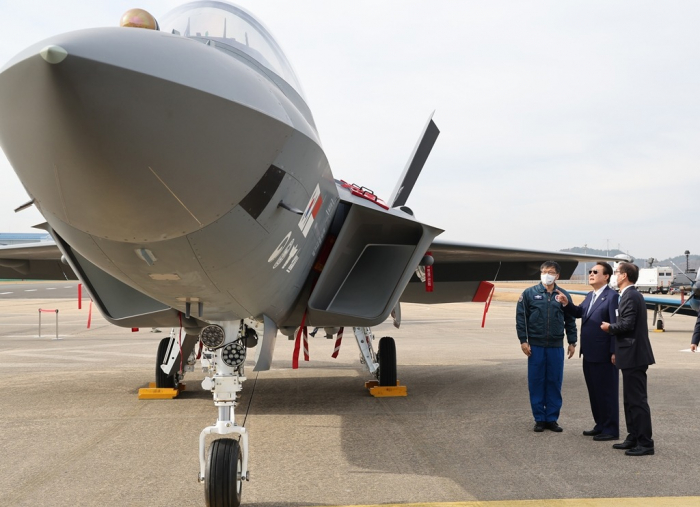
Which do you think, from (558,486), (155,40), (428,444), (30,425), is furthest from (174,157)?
(30,425)

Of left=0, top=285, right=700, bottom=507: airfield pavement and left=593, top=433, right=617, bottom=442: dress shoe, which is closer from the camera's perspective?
left=0, top=285, right=700, bottom=507: airfield pavement

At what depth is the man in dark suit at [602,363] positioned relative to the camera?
5207 millimetres

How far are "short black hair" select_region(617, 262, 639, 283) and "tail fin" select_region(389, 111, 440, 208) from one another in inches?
146

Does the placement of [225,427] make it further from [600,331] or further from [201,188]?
[600,331]

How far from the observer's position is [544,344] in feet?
Answer: 18.3

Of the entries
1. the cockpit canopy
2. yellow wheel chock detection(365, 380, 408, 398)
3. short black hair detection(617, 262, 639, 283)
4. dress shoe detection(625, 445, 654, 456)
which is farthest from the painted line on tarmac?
yellow wheel chock detection(365, 380, 408, 398)

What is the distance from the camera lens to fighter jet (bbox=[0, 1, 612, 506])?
1941mm

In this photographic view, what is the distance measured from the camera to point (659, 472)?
4160mm

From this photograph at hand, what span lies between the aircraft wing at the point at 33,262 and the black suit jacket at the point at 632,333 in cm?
551

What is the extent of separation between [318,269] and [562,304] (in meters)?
2.46

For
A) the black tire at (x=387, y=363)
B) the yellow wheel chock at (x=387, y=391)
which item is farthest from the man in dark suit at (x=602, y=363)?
the black tire at (x=387, y=363)

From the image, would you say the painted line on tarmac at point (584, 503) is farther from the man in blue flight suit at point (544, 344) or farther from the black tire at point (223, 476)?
the man in blue flight suit at point (544, 344)

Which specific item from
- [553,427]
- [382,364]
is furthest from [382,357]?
[553,427]

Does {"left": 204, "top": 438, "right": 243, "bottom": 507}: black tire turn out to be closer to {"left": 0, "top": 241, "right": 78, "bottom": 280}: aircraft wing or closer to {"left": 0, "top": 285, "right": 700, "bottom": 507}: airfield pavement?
{"left": 0, "top": 285, "right": 700, "bottom": 507}: airfield pavement
